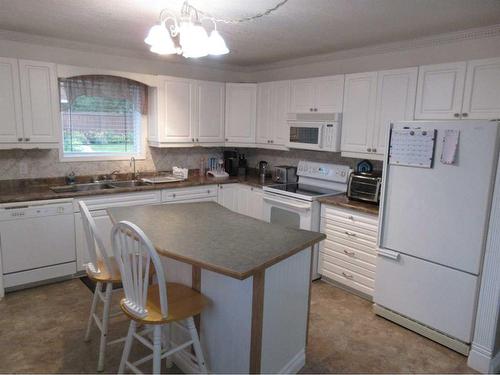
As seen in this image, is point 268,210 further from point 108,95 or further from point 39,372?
point 39,372

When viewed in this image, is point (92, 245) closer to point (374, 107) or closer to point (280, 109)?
point (374, 107)

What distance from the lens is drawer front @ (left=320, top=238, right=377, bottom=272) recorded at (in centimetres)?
326

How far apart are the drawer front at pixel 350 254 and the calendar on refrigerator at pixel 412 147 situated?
0.93 meters

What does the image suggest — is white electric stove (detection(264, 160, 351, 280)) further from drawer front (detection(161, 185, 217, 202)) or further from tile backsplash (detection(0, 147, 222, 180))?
tile backsplash (detection(0, 147, 222, 180))

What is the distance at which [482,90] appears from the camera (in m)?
2.72

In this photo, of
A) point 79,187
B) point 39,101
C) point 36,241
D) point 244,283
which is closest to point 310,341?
point 244,283

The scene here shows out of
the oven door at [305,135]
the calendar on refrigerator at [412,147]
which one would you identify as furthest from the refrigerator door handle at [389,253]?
the oven door at [305,135]

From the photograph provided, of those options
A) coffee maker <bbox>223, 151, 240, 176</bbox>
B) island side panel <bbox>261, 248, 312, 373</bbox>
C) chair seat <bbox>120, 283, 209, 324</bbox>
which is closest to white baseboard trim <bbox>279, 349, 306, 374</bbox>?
island side panel <bbox>261, 248, 312, 373</bbox>

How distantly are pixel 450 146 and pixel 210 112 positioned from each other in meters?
2.93

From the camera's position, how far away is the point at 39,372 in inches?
88.9

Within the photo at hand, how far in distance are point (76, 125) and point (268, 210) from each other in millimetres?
2338

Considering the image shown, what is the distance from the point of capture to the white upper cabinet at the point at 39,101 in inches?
131

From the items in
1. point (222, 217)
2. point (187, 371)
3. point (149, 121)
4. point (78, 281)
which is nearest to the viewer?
point (187, 371)

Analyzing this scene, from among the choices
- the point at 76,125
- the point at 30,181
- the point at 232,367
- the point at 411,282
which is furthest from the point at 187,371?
the point at 76,125
